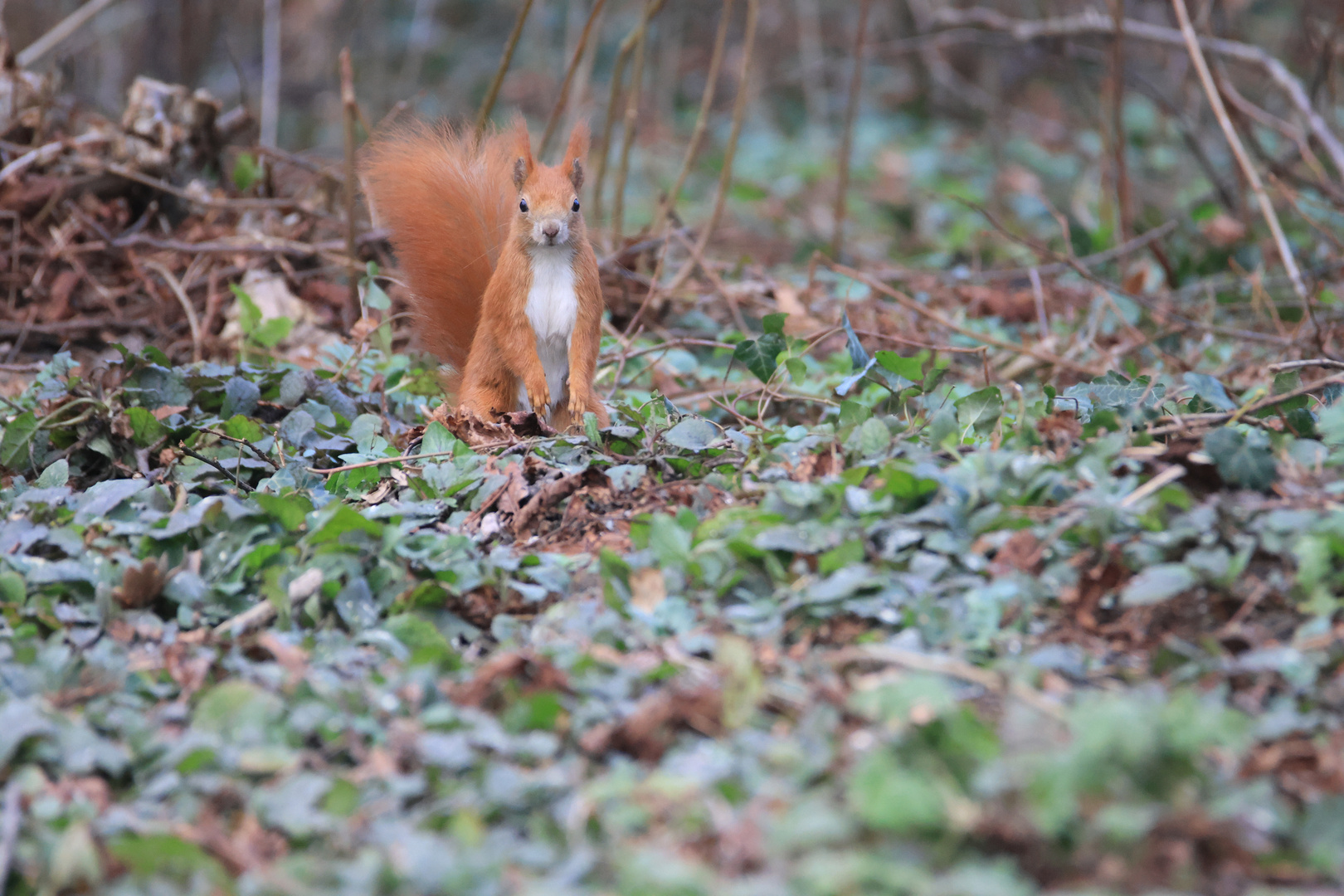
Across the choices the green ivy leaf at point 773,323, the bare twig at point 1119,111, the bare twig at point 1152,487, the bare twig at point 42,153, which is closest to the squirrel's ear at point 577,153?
the green ivy leaf at point 773,323

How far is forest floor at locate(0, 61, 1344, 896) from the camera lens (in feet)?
4.62

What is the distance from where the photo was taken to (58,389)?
2939 mm

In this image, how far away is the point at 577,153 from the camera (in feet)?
9.98

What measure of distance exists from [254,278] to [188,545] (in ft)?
6.98

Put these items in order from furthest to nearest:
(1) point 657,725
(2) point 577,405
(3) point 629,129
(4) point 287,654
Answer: (3) point 629,129 → (2) point 577,405 → (4) point 287,654 → (1) point 657,725

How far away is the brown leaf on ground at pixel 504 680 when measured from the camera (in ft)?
5.76

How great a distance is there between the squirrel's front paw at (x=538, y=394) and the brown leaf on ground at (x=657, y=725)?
138cm

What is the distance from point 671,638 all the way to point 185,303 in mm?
2659

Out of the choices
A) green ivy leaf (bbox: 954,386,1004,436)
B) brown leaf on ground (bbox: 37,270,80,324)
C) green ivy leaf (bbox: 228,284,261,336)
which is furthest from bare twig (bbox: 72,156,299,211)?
green ivy leaf (bbox: 954,386,1004,436)

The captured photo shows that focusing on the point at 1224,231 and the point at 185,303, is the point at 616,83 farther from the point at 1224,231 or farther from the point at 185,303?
the point at 1224,231

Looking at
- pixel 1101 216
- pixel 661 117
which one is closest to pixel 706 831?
pixel 1101 216

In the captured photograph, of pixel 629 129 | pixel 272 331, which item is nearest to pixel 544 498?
pixel 272 331

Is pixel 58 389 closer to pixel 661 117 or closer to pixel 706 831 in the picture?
pixel 706 831

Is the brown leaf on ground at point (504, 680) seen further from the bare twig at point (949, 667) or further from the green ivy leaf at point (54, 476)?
the green ivy leaf at point (54, 476)
